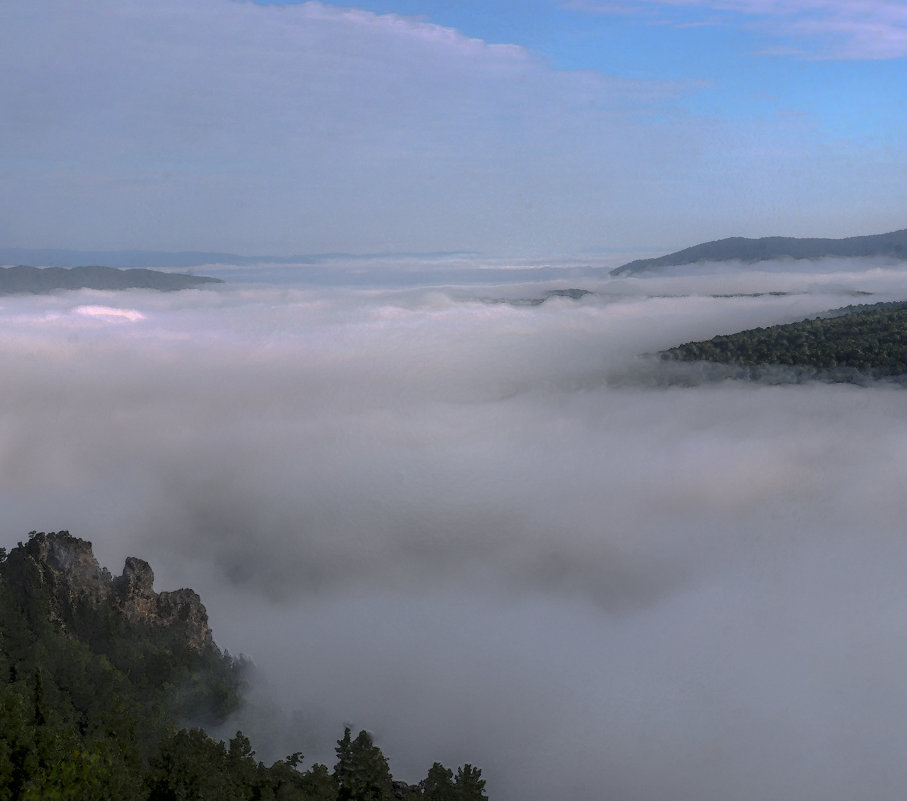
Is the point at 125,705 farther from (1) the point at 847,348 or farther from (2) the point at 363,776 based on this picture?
(1) the point at 847,348

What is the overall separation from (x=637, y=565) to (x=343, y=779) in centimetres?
12930

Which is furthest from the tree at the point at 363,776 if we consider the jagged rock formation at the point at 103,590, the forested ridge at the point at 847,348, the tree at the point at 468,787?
the forested ridge at the point at 847,348

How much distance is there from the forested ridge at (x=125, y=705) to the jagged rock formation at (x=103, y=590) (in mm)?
124

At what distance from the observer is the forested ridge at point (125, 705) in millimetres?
37969

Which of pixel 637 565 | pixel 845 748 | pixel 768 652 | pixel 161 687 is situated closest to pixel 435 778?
pixel 161 687

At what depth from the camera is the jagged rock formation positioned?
82.3m

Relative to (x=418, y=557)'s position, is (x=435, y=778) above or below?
above

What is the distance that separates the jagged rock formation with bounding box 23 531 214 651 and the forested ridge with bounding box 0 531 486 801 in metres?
0.12

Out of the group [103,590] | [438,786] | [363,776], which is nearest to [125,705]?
[363,776]

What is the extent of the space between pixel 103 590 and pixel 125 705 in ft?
90.9

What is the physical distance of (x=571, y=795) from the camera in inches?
2990

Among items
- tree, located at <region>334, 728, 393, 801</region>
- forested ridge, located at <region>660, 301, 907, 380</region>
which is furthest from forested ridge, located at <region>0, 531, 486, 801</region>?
forested ridge, located at <region>660, 301, 907, 380</region>

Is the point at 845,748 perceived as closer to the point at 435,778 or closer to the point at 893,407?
the point at 435,778

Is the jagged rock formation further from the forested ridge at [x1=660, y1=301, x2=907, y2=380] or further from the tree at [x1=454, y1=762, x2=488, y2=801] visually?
the forested ridge at [x1=660, y1=301, x2=907, y2=380]
